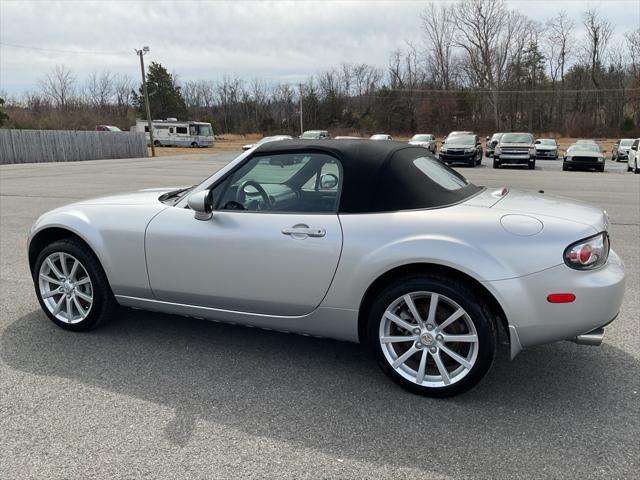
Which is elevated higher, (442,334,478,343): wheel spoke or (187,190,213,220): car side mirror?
(187,190,213,220): car side mirror

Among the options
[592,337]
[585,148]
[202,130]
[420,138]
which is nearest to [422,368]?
[592,337]

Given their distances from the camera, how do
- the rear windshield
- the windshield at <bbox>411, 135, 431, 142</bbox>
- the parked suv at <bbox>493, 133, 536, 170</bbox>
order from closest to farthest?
the rear windshield < the parked suv at <bbox>493, 133, 536, 170</bbox> < the windshield at <bbox>411, 135, 431, 142</bbox>

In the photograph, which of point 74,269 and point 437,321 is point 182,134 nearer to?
point 74,269

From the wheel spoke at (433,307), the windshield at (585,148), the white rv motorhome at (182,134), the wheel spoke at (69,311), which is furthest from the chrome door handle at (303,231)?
the white rv motorhome at (182,134)

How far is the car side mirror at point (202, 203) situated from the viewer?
341 cm

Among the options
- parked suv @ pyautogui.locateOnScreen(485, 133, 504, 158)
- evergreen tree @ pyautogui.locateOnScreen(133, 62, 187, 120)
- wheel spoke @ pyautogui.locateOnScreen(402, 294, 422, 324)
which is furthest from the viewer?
evergreen tree @ pyautogui.locateOnScreen(133, 62, 187, 120)

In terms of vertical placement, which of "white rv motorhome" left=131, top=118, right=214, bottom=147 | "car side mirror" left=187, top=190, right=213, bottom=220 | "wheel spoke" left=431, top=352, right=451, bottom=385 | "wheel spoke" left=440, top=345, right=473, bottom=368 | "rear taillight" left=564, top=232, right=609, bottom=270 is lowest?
"wheel spoke" left=431, top=352, right=451, bottom=385

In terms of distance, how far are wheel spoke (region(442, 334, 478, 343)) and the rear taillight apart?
2.14 feet

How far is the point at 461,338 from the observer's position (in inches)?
117

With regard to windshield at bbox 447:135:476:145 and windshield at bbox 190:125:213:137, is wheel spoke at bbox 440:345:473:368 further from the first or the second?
windshield at bbox 190:125:213:137

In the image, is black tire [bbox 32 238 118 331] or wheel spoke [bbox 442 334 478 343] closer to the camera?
wheel spoke [bbox 442 334 478 343]

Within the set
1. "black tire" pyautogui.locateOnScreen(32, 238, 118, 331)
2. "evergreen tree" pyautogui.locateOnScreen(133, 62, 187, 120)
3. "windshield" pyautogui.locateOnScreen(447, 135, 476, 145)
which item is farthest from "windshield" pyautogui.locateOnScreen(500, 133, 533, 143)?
"evergreen tree" pyautogui.locateOnScreen(133, 62, 187, 120)

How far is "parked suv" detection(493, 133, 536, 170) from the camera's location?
25453 millimetres

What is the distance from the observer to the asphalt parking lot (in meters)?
2.48
